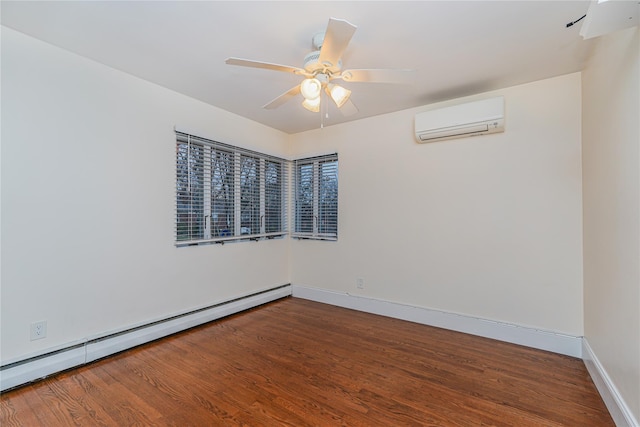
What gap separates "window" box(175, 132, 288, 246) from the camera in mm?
2939

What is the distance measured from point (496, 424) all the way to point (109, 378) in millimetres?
2524

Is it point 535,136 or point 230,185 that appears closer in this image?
point 535,136

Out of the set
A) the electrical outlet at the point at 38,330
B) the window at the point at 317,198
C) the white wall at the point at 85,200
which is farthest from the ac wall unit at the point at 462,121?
the electrical outlet at the point at 38,330

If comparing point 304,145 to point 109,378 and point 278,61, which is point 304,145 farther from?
point 109,378

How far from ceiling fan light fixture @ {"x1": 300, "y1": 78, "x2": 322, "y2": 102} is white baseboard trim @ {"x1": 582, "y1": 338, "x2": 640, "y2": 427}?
2462 mm

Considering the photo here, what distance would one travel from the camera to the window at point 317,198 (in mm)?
3871

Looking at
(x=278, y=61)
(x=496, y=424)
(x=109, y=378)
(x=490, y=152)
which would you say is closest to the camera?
(x=496, y=424)

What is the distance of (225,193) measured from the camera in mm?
3328

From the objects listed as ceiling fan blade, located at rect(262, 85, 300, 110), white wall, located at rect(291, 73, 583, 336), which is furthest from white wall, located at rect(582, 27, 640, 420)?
ceiling fan blade, located at rect(262, 85, 300, 110)

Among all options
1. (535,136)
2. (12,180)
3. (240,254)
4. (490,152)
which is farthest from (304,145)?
(12,180)

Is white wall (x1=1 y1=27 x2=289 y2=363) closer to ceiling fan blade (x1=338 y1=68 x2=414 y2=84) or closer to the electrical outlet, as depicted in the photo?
the electrical outlet

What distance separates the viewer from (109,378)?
205 centimetres

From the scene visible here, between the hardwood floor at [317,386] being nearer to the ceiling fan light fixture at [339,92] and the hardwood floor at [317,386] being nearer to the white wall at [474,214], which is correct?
the white wall at [474,214]

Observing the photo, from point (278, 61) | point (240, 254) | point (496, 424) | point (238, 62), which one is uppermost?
point (278, 61)
